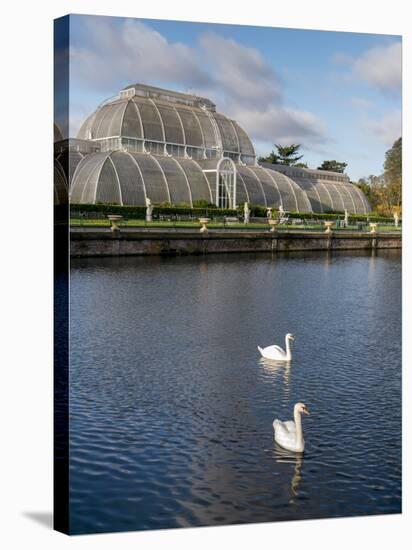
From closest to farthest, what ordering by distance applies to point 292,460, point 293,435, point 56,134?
1. point 56,134
2. point 292,460
3. point 293,435

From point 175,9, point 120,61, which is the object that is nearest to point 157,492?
point 175,9

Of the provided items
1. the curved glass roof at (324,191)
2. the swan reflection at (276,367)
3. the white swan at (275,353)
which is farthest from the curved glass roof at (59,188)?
the curved glass roof at (324,191)

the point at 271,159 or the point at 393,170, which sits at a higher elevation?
the point at 271,159

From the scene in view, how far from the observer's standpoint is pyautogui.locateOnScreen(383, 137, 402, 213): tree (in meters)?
10.9

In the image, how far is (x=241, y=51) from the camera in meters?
10.5

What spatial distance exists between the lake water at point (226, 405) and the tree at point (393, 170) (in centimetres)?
307

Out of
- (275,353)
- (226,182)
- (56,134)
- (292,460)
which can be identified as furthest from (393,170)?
(226,182)

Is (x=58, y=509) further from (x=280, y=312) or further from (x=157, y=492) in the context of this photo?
(x=280, y=312)

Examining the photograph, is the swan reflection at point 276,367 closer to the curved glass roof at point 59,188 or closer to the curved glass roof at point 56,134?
the curved glass roof at point 59,188

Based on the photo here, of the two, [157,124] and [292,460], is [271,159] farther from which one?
[292,460]

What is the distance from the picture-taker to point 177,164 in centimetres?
4822

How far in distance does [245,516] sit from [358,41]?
18.7ft

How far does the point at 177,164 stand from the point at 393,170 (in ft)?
122

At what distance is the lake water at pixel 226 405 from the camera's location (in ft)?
26.3
